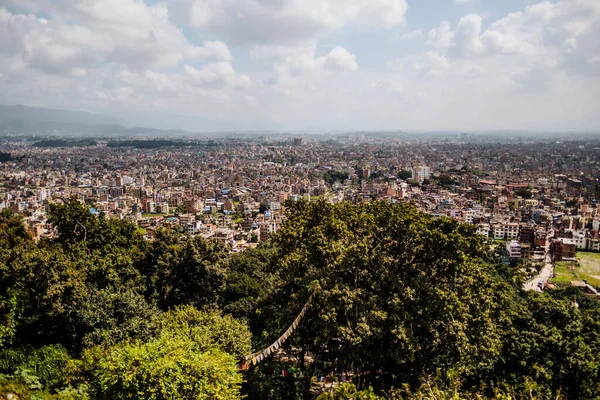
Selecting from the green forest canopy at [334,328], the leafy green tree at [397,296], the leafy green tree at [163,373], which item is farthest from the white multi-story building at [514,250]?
the leafy green tree at [163,373]

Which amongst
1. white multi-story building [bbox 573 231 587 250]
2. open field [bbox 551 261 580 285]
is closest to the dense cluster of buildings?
white multi-story building [bbox 573 231 587 250]

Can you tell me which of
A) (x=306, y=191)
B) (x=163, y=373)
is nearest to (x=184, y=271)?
(x=163, y=373)

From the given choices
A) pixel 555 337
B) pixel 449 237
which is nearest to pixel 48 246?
pixel 449 237

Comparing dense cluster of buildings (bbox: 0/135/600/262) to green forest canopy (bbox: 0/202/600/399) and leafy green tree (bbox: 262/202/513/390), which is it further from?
leafy green tree (bbox: 262/202/513/390)

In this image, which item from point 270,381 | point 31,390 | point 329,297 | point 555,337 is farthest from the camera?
point 555,337

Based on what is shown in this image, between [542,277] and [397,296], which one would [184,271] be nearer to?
[397,296]

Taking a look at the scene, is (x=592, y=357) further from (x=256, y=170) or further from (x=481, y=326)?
(x=256, y=170)
